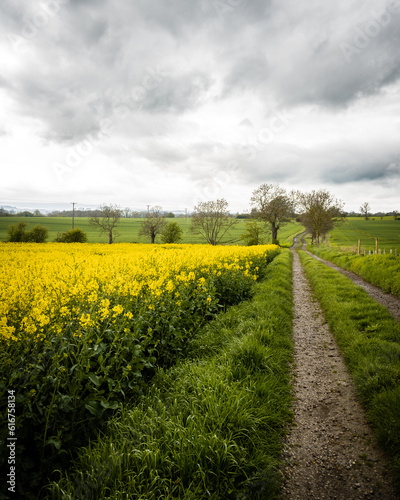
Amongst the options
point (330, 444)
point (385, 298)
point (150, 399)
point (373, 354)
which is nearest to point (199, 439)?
point (150, 399)

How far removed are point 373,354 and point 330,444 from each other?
8.10ft

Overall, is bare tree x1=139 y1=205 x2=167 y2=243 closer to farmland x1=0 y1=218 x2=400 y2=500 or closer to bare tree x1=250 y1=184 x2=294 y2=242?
bare tree x1=250 y1=184 x2=294 y2=242

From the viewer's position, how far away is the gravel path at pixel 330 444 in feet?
8.31

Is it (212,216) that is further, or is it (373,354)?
(212,216)

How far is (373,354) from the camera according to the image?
15.7ft

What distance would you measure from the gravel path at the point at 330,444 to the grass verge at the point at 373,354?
16 cm

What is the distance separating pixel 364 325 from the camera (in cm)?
660

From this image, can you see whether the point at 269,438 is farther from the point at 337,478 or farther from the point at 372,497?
the point at 372,497

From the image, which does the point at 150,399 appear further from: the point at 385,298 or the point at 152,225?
the point at 152,225

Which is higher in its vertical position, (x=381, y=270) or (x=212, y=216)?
(x=212, y=216)

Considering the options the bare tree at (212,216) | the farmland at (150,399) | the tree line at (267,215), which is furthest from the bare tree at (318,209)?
the farmland at (150,399)

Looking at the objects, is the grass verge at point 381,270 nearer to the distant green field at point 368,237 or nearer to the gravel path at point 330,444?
the gravel path at point 330,444

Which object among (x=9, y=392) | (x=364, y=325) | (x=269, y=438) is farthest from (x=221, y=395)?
(x=364, y=325)

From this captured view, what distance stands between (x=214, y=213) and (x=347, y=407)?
159ft
